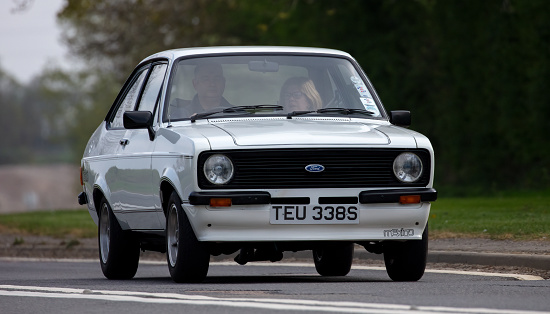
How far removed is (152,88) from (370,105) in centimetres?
187

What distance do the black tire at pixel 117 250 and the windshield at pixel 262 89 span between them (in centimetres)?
153

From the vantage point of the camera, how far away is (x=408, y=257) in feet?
33.4

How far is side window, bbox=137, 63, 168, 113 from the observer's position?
35.9 feet

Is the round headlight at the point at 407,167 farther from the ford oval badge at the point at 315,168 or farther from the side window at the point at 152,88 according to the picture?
the side window at the point at 152,88

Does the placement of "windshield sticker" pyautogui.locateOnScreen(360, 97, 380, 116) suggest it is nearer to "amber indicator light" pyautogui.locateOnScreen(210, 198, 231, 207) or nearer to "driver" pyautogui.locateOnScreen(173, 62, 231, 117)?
"driver" pyautogui.locateOnScreen(173, 62, 231, 117)

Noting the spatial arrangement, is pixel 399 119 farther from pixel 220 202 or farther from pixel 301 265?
pixel 301 265

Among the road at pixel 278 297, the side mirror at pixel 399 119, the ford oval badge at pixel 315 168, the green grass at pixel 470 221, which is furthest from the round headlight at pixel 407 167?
the green grass at pixel 470 221

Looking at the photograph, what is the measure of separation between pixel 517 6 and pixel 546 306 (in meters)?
21.1

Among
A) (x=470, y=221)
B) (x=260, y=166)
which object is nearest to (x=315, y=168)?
(x=260, y=166)

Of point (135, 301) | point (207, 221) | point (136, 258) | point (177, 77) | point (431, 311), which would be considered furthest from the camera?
point (136, 258)

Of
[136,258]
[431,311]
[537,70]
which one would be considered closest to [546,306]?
[431,311]

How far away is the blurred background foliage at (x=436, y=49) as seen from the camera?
91.7 feet

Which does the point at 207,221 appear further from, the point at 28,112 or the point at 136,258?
the point at 28,112

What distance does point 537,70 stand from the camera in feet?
88.4
